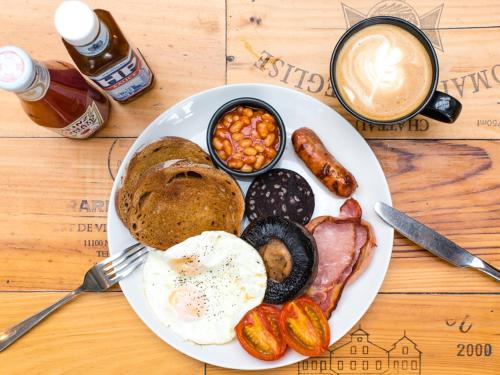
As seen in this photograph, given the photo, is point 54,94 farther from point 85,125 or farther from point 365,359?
point 365,359

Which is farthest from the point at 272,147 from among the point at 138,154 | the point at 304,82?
the point at 138,154

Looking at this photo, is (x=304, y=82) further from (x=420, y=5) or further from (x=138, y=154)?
(x=138, y=154)

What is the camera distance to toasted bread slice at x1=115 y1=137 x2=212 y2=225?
1.95 meters

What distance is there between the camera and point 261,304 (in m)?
1.95

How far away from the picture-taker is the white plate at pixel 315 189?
1.96m

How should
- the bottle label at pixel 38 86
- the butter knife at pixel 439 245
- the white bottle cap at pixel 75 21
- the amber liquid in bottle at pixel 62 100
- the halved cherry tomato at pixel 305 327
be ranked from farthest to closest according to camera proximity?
the butter knife at pixel 439 245, the halved cherry tomato at pixel 305 327, the amber liquid in bottle at pixel 62 100, the bottle label at pixel 38 86, the white bottle cap at pixel 75 21

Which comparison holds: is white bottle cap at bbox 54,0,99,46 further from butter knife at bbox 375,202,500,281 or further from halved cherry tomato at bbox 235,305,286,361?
butter knife at bbox 375,202,500,281

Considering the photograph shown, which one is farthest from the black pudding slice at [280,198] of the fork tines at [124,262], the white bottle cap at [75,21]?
the white bottle cap at [75,21]

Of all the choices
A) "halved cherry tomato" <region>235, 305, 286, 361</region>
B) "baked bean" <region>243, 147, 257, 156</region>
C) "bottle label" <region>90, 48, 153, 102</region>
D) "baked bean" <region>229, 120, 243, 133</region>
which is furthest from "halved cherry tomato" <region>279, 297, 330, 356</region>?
"bottle label" <region>90, 48, 153, 102</region>

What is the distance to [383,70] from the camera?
6.00ft

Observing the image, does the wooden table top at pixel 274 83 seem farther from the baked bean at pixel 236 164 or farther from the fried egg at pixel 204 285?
the baked bean at pixel 236 164

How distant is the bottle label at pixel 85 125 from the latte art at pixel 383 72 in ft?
3.00

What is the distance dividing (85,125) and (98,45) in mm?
408

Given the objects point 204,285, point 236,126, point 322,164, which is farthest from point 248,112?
point 204,285
